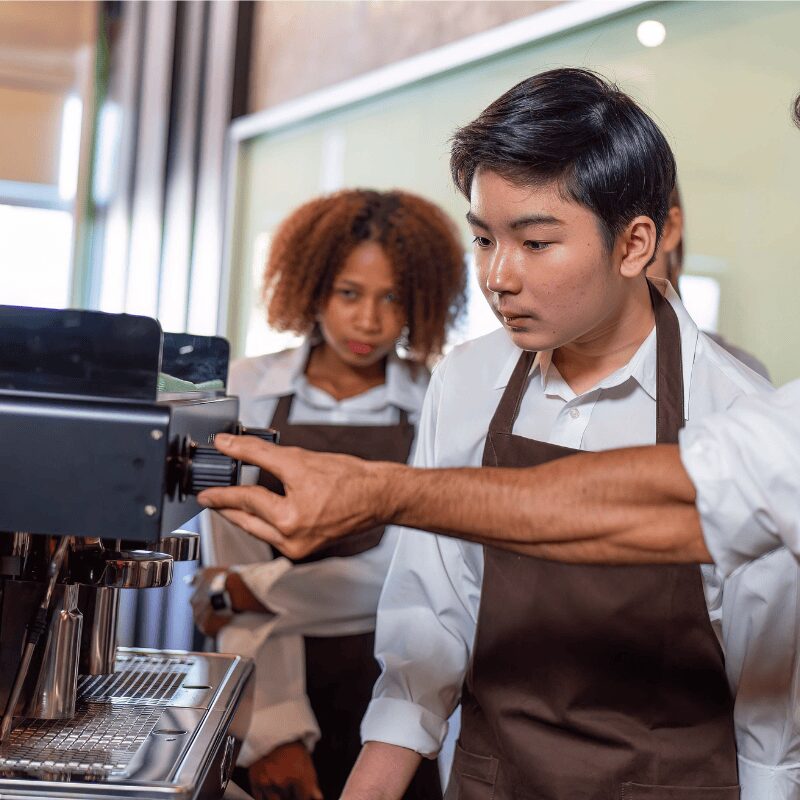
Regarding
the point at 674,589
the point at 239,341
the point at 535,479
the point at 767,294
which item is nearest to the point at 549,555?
the point at 535,479

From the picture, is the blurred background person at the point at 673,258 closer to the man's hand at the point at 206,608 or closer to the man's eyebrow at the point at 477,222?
the man's eyebrow at the point at 477,222

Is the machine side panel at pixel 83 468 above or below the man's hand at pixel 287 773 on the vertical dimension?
above

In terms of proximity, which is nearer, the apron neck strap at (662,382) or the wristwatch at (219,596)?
the apron neck strap at (662,382)

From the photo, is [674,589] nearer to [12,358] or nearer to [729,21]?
[12,358]

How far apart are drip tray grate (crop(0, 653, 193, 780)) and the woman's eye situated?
57 cm

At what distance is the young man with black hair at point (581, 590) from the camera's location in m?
1.06

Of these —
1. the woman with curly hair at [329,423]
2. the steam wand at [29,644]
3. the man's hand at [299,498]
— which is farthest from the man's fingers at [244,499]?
the woman with curly hair at [329,423]

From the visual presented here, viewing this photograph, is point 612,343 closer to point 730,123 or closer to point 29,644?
point 29,644

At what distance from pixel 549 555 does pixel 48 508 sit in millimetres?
376

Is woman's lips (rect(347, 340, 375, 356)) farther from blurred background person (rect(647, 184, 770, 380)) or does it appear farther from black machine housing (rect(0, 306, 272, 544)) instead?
black machine housing (rect(0, 306, 272, 544))

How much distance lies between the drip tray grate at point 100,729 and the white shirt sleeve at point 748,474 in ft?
1.63

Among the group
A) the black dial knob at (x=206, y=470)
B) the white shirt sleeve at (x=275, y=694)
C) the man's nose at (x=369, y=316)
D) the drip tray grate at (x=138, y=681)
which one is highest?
the man's nose at (x=369, y=316)

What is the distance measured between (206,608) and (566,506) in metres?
1.10

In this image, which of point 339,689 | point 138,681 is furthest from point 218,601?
point 138,681
